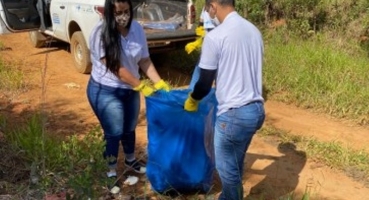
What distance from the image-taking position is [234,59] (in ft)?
9.22

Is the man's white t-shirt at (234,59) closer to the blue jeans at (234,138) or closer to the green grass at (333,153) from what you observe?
the blue jeans at (234,138)

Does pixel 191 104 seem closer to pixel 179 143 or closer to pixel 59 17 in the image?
pixel 179 143

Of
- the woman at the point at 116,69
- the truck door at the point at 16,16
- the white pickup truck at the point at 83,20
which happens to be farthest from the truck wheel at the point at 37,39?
the woman at the point at 116,69

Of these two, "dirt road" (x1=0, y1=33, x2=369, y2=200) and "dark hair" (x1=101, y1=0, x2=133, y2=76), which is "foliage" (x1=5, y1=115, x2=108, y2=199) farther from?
"dirt road" (x1=0, y1=33, x2=369, y2=200)

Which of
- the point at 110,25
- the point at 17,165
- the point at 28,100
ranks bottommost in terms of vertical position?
the point at 28,100

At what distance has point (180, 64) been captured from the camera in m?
7.66

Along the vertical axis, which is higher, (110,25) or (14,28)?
(110,25)

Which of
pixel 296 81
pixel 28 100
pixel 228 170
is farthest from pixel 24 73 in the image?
pixel 228 170

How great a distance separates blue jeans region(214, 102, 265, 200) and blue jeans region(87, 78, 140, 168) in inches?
31.3

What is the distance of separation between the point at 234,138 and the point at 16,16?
195 inches

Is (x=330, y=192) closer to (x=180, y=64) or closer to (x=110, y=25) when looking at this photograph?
(x=110, y=25)

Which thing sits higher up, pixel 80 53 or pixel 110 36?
pixel 110 36

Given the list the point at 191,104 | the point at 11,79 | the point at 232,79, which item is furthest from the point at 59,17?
the point at 232,79

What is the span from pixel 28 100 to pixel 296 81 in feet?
11.1
